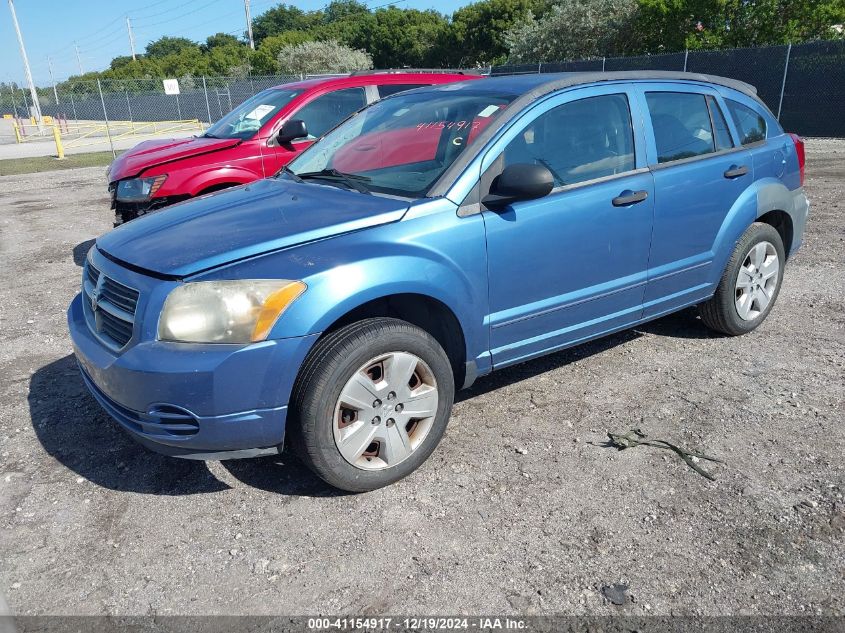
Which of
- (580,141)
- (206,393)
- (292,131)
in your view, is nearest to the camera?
(206,393)

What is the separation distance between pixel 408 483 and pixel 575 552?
0.85 metres

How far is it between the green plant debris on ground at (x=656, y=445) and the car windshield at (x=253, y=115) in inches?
198

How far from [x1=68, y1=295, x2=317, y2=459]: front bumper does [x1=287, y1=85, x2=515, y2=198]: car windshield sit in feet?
3.76

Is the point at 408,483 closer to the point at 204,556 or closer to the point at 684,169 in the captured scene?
the point at 204,556

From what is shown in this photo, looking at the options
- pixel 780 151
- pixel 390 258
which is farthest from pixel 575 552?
pixel 780 151

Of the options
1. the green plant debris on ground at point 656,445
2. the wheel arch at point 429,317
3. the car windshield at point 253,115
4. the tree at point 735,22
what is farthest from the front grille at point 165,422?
the tree at point 735,22

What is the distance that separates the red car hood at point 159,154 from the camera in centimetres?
657

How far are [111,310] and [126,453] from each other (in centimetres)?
89

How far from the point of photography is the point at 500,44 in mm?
53094

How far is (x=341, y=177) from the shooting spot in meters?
3.76

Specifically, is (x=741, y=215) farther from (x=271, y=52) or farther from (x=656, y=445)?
(x=271, y=52)

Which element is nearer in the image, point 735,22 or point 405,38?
point 735,22

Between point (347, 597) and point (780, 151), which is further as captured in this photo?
point (780, 151)

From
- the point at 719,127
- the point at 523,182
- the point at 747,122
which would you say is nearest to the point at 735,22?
the point at 747,122
